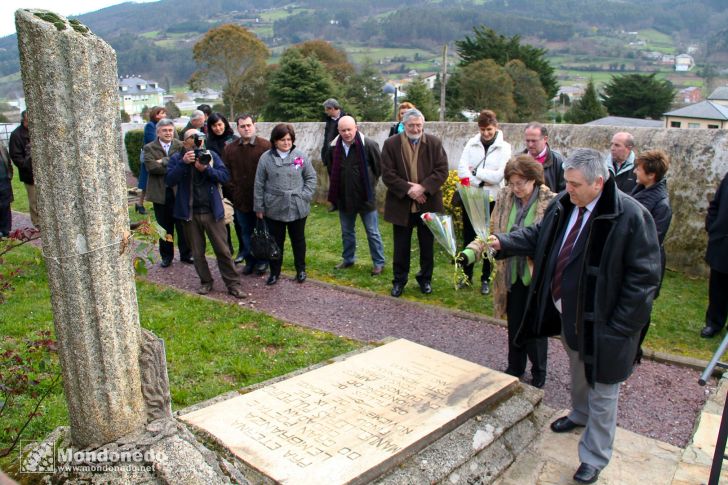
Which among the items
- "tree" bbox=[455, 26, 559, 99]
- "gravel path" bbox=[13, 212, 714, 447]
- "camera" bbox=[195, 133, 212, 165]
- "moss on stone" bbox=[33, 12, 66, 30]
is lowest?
"gravel path" bbox=[13, 212, 714, 447]

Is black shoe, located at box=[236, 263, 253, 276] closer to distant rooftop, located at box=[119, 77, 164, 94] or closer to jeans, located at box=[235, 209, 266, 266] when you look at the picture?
jeans, located at box=[235, 209, 266, 266]

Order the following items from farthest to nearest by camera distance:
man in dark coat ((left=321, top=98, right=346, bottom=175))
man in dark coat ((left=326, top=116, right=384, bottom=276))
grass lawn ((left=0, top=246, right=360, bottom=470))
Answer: man in dark coat ((left=321, top=98, right=346, bottom=175)) < man in dark coat ((left=326, top=116, right=384, bottom=276)) < grass lawn ((left=0, top=246, right=360, bottom=470))

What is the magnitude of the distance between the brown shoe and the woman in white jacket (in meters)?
3.10

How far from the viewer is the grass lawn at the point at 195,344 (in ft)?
14.5

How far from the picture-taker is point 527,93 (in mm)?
44219

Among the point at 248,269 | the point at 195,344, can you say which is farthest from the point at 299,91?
the point at 195,344

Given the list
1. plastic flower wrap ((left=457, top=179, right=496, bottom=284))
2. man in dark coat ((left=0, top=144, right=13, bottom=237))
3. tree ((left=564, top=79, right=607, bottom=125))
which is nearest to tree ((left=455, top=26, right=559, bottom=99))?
tree ((left=564, top=79, right=607, bottom=125))

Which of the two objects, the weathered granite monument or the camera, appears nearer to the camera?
the weathered granite monument

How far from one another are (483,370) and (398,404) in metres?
0.81

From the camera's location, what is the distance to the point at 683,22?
6535 inches

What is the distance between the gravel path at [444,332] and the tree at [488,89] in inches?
1335

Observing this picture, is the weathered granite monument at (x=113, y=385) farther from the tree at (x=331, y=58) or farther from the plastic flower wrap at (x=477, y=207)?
the tree at (x=331, y=58)

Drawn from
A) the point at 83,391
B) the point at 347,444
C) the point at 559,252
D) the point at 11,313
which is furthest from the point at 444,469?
the point at 11,313

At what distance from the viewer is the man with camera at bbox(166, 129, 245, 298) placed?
6.73 m
